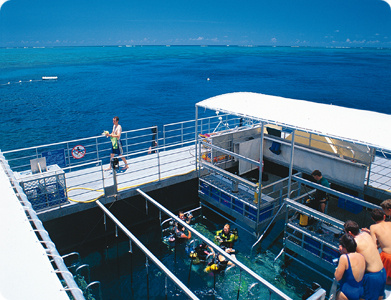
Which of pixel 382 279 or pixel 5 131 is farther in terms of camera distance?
pixel 5 131

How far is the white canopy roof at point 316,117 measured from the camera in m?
9.18

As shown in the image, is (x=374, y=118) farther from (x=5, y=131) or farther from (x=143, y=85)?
(x=143, y=85)

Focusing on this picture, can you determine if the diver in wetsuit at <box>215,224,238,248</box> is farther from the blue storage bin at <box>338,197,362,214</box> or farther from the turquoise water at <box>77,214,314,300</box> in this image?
the blue storage bin at <box>338,197,362,214</box>

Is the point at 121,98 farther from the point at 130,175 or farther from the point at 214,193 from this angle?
the point at 214,193

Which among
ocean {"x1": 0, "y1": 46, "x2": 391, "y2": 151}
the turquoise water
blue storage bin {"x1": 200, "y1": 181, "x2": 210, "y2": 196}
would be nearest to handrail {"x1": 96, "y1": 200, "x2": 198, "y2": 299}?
the turquoise water

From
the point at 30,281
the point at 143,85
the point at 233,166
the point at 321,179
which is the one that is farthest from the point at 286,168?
the point at 143,85

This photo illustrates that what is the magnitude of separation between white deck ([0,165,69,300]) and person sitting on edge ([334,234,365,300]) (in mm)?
4170

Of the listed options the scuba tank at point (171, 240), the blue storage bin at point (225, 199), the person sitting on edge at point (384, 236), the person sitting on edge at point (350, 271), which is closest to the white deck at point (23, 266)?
the person sitting on edge at point (350, 271)

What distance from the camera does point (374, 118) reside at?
1042cm

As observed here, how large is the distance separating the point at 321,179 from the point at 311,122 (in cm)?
183

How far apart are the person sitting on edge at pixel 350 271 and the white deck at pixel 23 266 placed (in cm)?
417

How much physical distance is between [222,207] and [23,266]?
9868 mm

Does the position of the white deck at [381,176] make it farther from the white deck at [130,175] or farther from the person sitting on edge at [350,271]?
the person sitting on edge at [350,271]

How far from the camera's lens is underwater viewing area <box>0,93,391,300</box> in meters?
10.2
